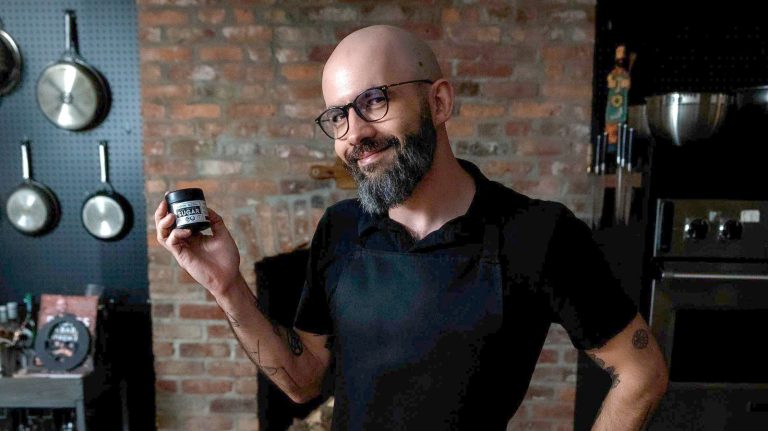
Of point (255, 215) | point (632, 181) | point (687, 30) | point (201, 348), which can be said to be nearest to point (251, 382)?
point (201, 348)

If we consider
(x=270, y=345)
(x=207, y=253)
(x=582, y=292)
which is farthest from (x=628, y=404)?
(x=207, y=253)

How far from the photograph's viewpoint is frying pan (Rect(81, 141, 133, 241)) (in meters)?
2.39

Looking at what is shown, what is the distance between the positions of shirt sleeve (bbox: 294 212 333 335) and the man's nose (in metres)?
0.27

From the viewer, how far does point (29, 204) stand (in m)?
2.40

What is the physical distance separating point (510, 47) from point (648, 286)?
1029mm

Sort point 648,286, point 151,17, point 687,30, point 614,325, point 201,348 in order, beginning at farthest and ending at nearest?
point 687,30 → point 201,348 → point 151,17 → point 648,286 → point 614,325

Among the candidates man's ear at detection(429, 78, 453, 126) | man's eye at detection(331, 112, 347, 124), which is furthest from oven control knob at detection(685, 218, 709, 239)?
man's eye at detection(331, 112, 347, 124)

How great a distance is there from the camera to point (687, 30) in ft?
7.58

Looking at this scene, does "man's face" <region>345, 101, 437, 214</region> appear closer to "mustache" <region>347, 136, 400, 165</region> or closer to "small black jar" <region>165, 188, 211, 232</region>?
"mustache" <region>347, 136, 400, 165</region>

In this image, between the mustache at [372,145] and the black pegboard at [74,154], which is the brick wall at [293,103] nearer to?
the black pegboard at [74,154]

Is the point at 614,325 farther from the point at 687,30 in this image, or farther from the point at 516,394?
the point at 687,30

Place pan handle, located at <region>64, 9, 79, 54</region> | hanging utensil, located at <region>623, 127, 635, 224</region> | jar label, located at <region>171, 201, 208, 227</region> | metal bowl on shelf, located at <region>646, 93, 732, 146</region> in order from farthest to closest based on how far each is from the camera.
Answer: pan handle, located at <region>64, 9, 79, 54</region>
hanging utensil, located at <region>623, 127, 635, 224</region>
metal bowl on shelf, located at <region>646, 93, 732, 146</region>
jar label, located at <region>171, 201, 208, 227</region>

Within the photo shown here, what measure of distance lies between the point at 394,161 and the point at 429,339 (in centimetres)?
37

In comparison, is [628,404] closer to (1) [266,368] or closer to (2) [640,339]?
(2) [640,339]
